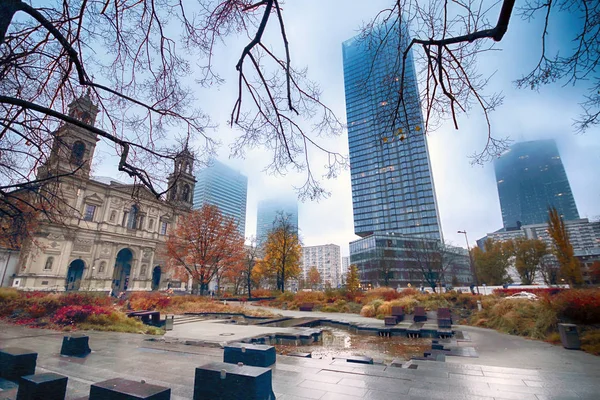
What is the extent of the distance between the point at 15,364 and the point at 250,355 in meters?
3.76

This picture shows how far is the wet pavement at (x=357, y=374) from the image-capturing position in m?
3.96

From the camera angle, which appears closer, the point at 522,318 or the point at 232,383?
the point at 232,383

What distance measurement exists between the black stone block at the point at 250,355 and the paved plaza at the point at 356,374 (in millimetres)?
358

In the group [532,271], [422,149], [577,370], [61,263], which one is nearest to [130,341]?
[577,370]

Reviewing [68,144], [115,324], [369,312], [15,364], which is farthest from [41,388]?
[369,312]

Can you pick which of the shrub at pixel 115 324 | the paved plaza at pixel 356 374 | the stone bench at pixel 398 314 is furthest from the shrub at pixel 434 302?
the shrub at pixel 115 324

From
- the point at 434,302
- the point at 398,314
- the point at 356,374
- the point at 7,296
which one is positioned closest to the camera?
the point at 356,374

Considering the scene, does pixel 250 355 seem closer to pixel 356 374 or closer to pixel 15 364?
pixel 356 374

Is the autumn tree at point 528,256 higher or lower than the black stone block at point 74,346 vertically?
higher

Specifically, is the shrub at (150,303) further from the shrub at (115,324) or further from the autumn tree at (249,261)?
the autumn tree at (249,261)

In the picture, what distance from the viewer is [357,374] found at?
488 cm

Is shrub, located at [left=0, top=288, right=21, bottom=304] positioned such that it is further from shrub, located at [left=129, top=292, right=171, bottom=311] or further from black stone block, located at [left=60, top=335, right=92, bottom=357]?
black stone block, located at [left=60, top=335, right=92, bottom=357]

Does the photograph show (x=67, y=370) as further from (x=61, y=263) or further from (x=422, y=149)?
(x=422, y=149)

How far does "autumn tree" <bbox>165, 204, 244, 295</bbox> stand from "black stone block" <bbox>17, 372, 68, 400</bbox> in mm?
26829
